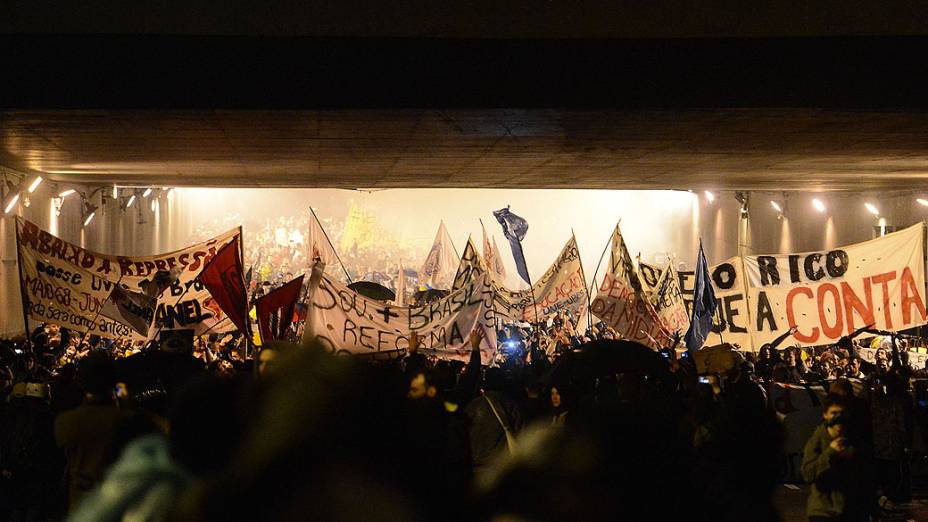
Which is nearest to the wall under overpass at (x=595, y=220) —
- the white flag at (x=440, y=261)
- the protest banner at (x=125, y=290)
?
the white flag at (x=440, y=261)

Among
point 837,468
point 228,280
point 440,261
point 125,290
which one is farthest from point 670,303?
point 837,468

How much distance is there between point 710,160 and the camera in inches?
921

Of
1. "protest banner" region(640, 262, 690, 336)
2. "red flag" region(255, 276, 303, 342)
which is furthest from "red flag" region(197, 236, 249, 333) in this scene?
"protest banner" region(640, 262, 690, 336)

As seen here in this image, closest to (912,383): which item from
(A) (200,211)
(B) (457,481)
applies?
(B) (457,481)

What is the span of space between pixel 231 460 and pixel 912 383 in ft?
44.6

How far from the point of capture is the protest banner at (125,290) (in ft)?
48.1

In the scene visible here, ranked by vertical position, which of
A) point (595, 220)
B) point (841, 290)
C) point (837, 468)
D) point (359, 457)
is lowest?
point (837, 468)

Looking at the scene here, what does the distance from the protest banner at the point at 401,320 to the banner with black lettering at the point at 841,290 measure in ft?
14.4

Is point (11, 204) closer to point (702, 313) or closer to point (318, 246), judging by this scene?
point (318, 246)

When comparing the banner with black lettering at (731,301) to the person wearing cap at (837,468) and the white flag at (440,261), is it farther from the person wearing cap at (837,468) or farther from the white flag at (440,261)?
the white flag at (440,261)

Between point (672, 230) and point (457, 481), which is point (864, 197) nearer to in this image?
point (672, 230)

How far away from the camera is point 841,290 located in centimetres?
1544

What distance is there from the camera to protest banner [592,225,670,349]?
1878 centimetres

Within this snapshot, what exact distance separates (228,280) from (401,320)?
8.07ft
